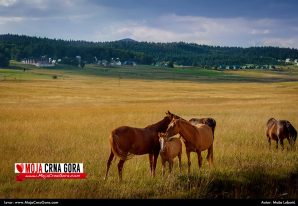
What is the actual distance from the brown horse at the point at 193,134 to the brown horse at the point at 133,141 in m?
0.20

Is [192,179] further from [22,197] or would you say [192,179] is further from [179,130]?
[22,197]

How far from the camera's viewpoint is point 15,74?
55.4 metres

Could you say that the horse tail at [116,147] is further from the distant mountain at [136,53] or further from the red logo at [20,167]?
the distant mountain at [136,53]

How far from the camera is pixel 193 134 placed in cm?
1005

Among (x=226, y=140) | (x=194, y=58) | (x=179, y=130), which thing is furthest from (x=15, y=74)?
(x=194, y=58)

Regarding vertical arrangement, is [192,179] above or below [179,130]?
below

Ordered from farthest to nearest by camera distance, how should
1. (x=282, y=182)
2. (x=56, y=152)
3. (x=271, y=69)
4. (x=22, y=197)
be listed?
1. (x=271, y=69)
2. (x=56, y=152)
3. (x=282, y=182)
4. (x=22, y=197)

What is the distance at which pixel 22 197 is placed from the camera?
7.42 m

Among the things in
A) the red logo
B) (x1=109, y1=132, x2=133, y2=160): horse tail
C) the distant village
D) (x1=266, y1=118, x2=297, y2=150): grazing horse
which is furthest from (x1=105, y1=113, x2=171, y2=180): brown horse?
the distant village

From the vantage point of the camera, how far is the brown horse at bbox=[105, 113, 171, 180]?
8578 mm

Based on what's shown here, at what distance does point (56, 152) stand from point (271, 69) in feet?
203

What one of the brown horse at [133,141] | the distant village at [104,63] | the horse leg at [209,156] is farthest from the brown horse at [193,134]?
the distant village at [104,63]

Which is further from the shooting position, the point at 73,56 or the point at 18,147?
the point at 73,56

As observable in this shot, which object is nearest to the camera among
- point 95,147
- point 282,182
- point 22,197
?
point 22,197
